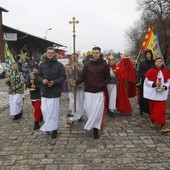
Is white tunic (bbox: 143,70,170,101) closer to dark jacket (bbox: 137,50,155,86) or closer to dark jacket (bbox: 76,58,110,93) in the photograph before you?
dark jacket (bbox: 76,58,110,93)

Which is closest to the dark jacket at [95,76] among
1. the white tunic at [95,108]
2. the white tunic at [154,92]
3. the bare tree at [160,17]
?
the white tunic at [95,108]

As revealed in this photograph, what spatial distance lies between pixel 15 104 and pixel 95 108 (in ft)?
10.00

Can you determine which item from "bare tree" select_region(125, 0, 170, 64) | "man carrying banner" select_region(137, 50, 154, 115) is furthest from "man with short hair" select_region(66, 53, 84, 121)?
"bare tree" select_region(125, 0, 170, 64)

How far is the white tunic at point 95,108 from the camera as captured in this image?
7.07m

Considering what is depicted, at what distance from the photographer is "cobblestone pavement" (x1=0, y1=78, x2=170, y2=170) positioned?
18.2 ft

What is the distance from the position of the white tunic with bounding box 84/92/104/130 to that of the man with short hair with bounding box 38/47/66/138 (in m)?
0.68

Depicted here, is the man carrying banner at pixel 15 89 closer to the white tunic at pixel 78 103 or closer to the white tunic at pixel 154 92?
the white tunic at pixel 78 103

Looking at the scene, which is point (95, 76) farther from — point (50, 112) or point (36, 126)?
point (36, 126)

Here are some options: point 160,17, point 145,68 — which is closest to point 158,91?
point 145,68

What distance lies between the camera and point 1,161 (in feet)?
18.9

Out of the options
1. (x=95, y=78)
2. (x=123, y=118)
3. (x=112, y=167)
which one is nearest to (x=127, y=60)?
(x=123, y=118)

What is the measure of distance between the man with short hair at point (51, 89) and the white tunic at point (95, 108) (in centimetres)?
68

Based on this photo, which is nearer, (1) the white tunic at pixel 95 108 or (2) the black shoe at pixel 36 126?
(1) the white tunic at pixel 95 108

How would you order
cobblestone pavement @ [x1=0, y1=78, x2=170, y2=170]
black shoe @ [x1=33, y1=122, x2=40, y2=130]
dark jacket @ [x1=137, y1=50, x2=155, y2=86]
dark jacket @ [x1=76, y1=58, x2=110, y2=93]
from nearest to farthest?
cobblestone pavement @ [x1=0, y1=78, x2=170, y2=170] → dark jacket @ [x1=76, y1=58, x2=110, y2=93] → black shoe @ [x1=33, y1=122, x2=40, y2=130] → dark jacket @ [x1=137, y1=50, x2=155, y2=86]
